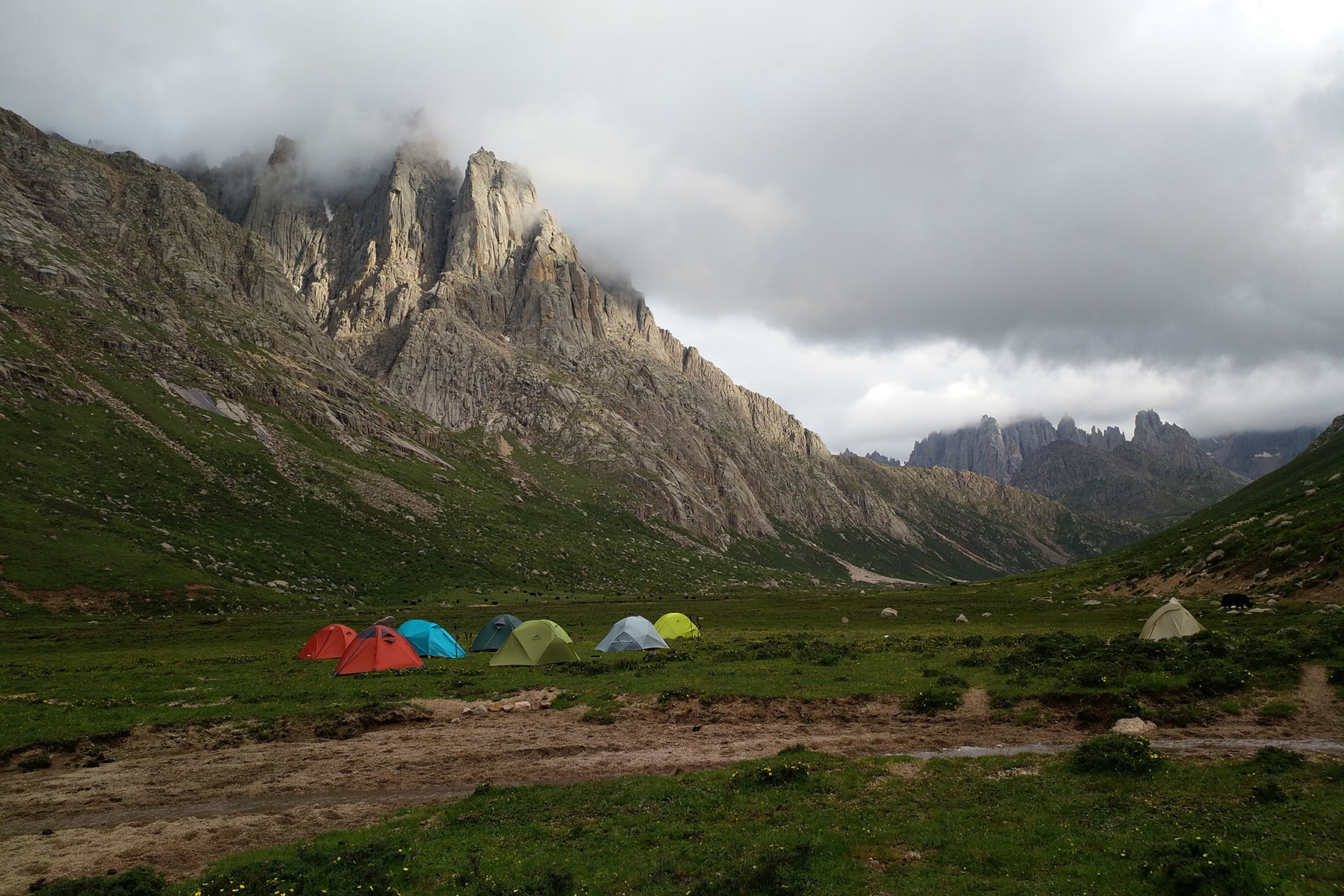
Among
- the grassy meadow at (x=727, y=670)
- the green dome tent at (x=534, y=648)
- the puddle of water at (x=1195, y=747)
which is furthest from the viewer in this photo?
the green dome tent at (x=534, y=648)

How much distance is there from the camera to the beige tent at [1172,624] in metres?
37.1

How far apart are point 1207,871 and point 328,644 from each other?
53.5 meters

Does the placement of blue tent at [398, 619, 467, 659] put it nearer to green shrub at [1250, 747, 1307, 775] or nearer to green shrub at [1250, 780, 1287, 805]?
green shrub at [1250, 780, 1287, 805]

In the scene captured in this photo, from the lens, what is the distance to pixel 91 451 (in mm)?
100938

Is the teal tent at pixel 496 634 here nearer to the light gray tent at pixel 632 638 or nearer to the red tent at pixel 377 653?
the red tent at pixel 377 653

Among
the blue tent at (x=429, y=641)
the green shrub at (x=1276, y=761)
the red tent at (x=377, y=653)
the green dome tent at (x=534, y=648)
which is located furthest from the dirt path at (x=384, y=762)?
the blue tent at (x=429, y=641)

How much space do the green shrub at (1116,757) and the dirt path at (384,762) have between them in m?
4.18

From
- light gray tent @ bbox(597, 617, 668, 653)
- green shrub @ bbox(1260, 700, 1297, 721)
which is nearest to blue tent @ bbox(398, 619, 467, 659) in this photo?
light gray tent @ bbox(597, 617, 668, 653)

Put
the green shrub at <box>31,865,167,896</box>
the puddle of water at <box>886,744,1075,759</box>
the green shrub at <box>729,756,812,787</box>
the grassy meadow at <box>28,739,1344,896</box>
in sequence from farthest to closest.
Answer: the puddle of water at <box>886,744,1075,759</box>
the green shrub at <box>729,756,812,787</box>
the green shrub at <box>31,865,167,896</box>
the grassy meadow at <box>28,739,1344,896</box>

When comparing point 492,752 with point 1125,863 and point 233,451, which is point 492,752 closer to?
point 1125,863

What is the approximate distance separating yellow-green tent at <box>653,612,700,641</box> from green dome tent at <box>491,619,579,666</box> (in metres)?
13.3

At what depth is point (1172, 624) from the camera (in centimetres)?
3778

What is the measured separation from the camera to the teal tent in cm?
5134

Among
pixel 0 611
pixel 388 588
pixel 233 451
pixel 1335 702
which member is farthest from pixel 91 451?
pixel 1335 702
